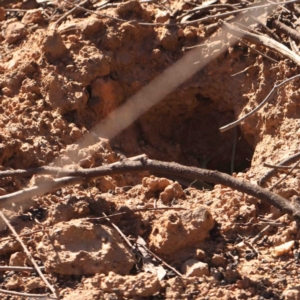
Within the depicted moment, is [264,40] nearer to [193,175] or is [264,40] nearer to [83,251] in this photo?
[193,175]

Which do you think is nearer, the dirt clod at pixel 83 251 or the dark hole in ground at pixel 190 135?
the dirt clod at pixel 83 251

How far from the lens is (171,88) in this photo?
154 inches

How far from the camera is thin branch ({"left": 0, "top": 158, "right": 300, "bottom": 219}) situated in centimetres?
268

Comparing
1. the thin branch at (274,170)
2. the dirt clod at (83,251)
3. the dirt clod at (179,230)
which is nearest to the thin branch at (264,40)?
the thin branch at (274,170)

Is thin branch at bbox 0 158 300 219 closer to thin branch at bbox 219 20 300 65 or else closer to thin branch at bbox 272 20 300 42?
thin branch at bbox 219 20 300 65

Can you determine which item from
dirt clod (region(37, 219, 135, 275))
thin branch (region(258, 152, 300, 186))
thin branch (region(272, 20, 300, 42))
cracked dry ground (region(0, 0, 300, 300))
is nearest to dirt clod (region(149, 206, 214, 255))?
cracked dry ground (region(0, 0, 300, 300))

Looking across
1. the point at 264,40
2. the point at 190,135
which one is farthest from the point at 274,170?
the point at 190,135

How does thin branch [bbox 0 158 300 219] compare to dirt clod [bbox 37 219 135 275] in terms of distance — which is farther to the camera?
thin branch [bbox 0 158 300 219]

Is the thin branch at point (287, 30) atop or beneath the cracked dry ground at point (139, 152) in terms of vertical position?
atop

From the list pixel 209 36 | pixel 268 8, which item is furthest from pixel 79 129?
pixel 268 8

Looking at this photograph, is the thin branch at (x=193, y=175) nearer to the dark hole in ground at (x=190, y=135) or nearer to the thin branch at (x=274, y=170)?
the thin branch at (x=274, y=170)

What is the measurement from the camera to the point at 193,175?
2.79m

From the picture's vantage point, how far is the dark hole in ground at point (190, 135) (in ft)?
13.0

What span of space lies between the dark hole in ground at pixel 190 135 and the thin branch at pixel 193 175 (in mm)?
904
